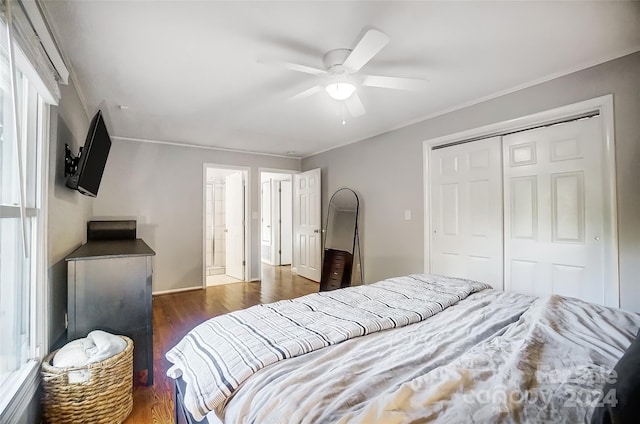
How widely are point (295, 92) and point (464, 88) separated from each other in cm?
151

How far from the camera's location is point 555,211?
248cm

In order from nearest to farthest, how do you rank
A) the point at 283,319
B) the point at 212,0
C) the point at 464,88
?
the point at 283,319
the point at 212,0
the point at 464,88

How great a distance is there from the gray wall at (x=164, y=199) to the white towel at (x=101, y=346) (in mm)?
2748

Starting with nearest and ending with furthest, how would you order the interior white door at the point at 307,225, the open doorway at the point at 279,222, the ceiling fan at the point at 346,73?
the ceiling fan at the point at 346,73 → the interior white door at the point at 307,225 → the open doorway at the point at 279,222

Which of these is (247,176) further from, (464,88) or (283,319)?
(283,319)

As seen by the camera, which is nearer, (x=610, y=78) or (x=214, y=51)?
(x=214, y=51)

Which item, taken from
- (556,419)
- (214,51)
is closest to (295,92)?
(214,51)

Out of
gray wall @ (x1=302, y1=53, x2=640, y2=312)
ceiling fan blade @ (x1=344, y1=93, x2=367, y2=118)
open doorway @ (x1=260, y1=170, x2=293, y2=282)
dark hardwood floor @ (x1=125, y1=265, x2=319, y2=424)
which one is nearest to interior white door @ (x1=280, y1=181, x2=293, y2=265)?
open doorway @ (x1=260, y1=170, x2=293, y2=282)

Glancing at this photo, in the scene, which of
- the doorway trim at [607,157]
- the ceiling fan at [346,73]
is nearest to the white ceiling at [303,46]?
the ceiling fan at [346,73]

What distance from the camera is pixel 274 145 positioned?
4.73 m

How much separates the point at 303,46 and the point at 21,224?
5.98ft

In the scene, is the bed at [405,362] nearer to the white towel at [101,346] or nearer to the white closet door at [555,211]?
the white towel at [101,346]

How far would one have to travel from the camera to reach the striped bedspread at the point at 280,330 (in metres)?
1.01

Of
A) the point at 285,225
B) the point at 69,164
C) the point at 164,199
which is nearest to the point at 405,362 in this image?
the point at 69,164
